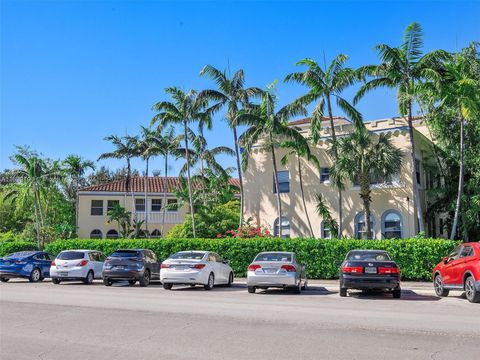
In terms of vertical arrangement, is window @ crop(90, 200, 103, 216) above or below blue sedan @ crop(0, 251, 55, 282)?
above

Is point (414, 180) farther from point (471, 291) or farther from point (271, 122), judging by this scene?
point (471, 291)

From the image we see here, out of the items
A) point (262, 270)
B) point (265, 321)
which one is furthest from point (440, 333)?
point (262, 270)

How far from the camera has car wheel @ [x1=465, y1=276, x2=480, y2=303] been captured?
1378cm

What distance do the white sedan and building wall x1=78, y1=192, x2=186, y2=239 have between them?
99.3 ft

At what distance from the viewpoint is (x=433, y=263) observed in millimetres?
21578

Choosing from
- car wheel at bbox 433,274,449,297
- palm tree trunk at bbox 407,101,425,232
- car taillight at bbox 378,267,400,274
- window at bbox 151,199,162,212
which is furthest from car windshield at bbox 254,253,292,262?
window at bbox 151,199,162,212

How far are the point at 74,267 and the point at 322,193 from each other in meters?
16.6

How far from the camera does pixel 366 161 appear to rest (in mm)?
27656

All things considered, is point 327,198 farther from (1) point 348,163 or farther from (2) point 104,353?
(2) point 104,353

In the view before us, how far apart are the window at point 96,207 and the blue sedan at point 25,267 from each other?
2494 cm

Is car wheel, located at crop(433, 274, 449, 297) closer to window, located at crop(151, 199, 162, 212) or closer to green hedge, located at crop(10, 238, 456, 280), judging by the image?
green hedge, located at crop(10, 238, 456, 280)

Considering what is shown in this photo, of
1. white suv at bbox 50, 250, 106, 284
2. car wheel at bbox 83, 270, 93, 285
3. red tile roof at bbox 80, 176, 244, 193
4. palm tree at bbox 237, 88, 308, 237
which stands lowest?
car wheel at bbox 83, 270, 93, 285

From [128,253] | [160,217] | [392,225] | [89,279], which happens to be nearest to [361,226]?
[392,225]

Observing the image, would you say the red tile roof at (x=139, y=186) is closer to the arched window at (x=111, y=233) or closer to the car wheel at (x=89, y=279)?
the arched window at (x=111, y=233)
